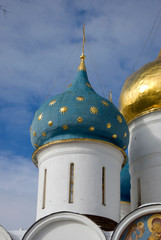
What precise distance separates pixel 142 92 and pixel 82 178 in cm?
352

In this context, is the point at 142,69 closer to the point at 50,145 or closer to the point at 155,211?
the point at 50,145

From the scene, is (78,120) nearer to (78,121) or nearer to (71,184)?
(78,121)

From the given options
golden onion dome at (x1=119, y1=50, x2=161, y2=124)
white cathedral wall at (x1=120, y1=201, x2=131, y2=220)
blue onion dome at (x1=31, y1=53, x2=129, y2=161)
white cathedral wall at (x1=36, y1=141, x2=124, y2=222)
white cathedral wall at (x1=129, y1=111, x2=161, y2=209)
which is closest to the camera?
white cathedral wall at (x1=36, y1=141, x2=124, y2=222)

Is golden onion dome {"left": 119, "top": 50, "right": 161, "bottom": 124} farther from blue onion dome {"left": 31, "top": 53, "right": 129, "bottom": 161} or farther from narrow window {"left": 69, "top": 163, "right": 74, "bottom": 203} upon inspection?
narrow window {"left": 69, "top": 163, "right": 74, "bottom": 203}

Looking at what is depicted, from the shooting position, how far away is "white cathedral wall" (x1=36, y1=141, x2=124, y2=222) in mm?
10039

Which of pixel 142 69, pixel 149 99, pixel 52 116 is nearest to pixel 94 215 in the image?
pixel 52 116

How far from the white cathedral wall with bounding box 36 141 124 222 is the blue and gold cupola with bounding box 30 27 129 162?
0.71 ft

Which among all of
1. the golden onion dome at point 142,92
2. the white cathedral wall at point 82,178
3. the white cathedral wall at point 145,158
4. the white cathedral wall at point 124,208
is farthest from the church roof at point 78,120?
the white cathedral wall at point 124,208

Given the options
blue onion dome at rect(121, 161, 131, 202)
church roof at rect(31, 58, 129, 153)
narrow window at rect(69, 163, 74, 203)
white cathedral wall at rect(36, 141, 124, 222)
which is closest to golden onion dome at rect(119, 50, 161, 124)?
blue onion dome at rect(121, 161, 131, 202)

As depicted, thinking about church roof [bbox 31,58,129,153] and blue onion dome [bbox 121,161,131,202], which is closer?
church roof [bbox 31,58,129,153]

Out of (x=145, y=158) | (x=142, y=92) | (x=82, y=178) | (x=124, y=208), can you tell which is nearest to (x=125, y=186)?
(x=124, y=208)

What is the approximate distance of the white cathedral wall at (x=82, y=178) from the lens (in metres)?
10.0

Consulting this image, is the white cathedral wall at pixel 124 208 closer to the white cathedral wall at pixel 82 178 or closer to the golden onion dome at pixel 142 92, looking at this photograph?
the golden onion dome at pixel 142 92

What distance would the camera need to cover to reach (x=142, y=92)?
12680 mm
